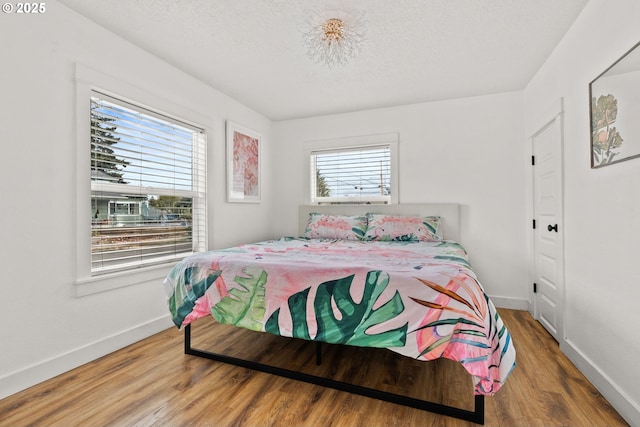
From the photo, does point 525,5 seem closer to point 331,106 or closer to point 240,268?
point 331,106

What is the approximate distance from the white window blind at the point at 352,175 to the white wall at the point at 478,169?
234 mm

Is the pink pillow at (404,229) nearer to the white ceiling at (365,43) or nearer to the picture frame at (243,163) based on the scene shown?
the white ceiling at (365,43)

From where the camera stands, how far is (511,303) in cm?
334

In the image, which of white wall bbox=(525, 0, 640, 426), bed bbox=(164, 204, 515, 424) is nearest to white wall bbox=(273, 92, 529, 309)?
white wall bbox=(525, 0, 640, 426)

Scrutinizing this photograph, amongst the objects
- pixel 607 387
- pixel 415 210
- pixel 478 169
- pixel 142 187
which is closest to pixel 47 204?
pixel 142 187

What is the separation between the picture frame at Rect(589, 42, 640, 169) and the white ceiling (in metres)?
0.68

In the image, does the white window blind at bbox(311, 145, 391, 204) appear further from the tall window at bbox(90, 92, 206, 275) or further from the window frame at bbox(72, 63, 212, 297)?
the window frame at bbox(72, 63, 212, 297)

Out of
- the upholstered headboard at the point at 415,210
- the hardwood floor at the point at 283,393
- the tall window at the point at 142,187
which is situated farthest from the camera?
the upholstered headboard at the point at 415,210

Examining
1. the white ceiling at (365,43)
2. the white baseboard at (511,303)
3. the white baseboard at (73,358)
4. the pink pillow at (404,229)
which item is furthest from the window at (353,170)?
the white baseboard at (73,358)

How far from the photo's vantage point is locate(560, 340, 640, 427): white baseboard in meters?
1.47

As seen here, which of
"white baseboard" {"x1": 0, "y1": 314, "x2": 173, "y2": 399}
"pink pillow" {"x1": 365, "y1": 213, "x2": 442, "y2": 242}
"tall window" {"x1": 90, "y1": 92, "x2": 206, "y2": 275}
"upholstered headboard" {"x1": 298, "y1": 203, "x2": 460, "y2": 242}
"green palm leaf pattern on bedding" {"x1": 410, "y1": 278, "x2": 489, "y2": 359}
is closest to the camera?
"green palm leaf pattern on bedding" {"x1": 410, "y1": 278, "x2": 489, "y2": 359}

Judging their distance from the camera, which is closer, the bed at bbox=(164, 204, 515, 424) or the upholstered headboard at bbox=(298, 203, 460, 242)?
the bed at bbox=(164, 204, 515, 424)

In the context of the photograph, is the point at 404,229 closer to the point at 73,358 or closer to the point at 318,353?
the point at 318,353

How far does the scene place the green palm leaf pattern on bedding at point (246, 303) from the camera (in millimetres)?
1886
